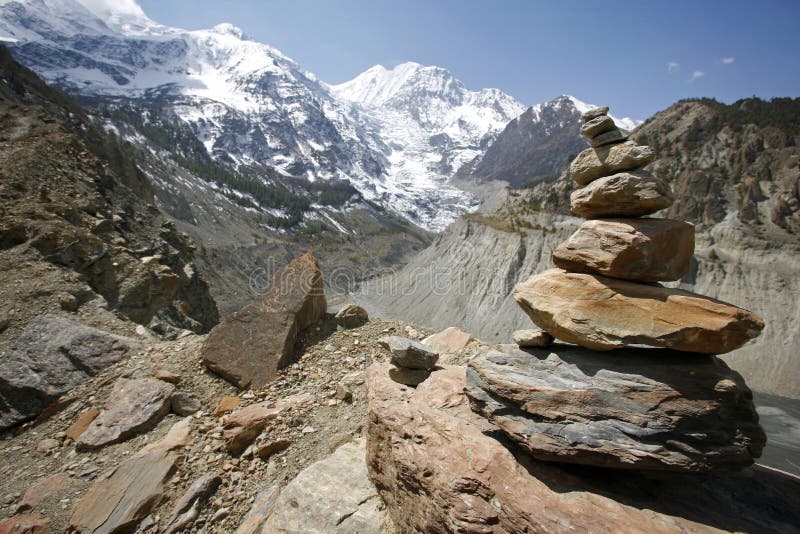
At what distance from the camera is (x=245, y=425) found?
7.75 m

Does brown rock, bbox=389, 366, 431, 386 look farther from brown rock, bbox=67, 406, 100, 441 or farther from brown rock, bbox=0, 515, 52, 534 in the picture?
brown rock, bbox=67, 406, 100, 441

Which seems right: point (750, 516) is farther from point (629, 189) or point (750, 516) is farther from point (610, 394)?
point (629, 189)

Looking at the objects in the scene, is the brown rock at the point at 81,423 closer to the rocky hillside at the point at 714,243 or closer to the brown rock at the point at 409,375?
the brown rock at the point at 409,375

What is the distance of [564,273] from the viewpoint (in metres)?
6.71

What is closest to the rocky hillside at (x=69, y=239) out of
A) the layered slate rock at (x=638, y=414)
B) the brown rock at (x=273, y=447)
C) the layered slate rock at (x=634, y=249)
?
the brown rock at (x=273, y=447)

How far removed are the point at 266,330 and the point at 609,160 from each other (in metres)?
9.34

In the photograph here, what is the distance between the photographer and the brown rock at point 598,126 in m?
7.01

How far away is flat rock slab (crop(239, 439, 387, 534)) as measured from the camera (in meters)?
5.99

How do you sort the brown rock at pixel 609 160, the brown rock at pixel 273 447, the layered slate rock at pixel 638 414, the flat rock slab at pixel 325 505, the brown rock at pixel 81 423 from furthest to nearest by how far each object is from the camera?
the brown rock at pixel 81 423 → the brown rock at pixel 273 447 → the brown rock at pixel 609 160 → the flat rock slab at pixel 325 505 → the layered slate rock at pixel 638 414

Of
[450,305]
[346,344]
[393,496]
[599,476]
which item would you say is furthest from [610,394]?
[450,305]

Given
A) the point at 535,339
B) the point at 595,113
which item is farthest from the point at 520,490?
the point at 595,113

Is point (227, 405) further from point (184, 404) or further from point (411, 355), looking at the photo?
point (411, 355)

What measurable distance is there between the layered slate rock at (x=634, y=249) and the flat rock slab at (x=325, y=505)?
5736 millimetres

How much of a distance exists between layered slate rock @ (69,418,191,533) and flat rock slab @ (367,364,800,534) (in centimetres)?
412
